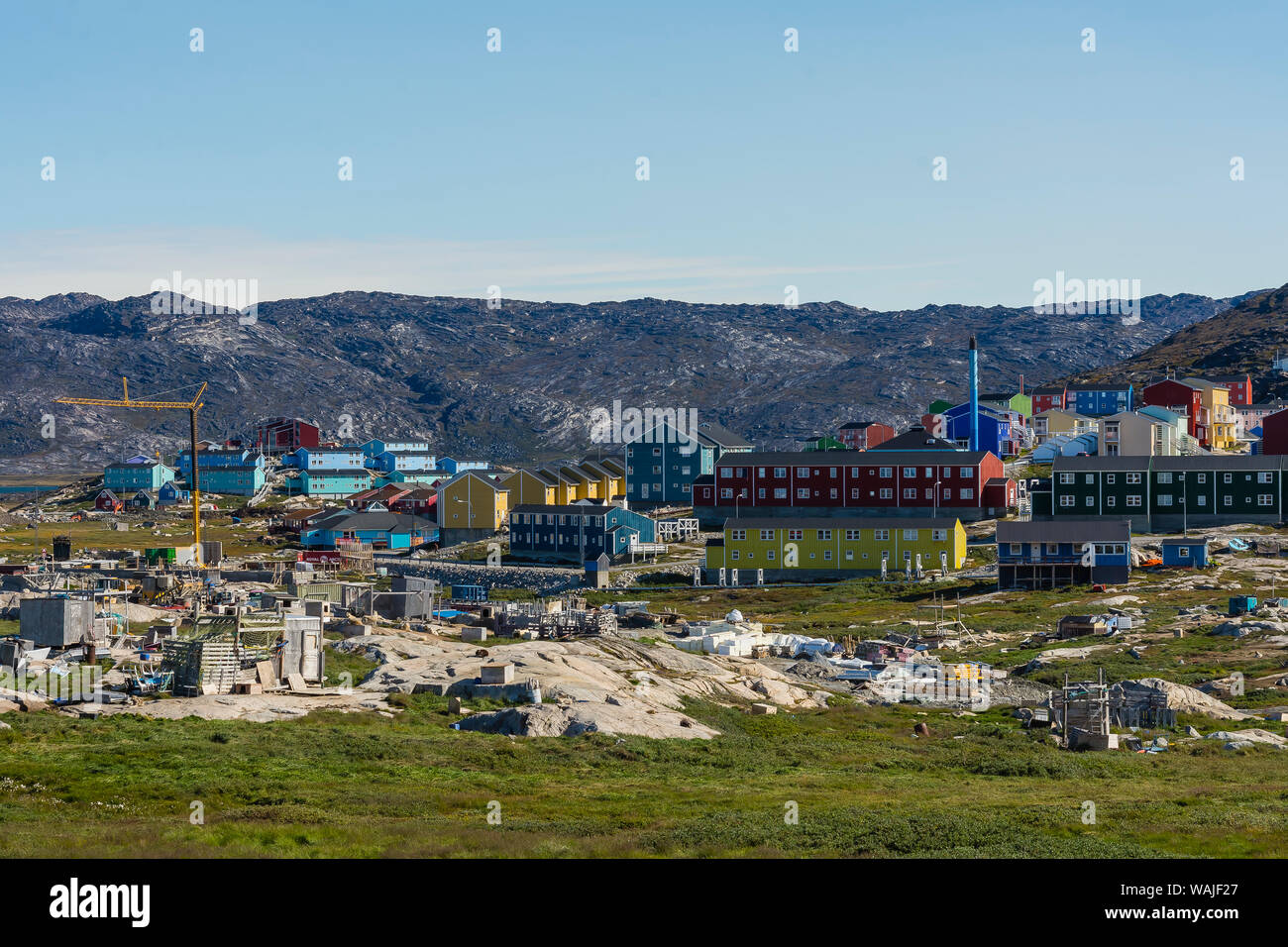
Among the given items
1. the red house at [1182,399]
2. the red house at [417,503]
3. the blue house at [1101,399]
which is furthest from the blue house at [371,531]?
the blue house at [1101,399]

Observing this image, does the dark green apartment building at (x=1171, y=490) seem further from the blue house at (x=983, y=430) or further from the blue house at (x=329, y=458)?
the blue house at (x=329, y=458)

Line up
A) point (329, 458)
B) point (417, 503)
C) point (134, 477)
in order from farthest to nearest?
point (329, 458)
point (134, 477)
point (417, 503)

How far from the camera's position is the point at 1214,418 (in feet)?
436

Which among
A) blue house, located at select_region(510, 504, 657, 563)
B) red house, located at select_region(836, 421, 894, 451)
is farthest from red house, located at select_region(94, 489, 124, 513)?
red house, located at select_region(836, 421, 894, 451)

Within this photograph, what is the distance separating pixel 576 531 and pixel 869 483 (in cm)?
2309

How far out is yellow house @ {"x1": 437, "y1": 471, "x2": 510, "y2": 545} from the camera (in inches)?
4884

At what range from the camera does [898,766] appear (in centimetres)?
3462

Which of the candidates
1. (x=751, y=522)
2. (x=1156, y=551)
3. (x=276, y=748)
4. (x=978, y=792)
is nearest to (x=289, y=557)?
(x=751, y=522)

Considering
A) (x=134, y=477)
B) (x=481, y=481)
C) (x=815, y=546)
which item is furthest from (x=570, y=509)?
(x=134, y=477)

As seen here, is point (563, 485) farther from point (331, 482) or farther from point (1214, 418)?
point (1214, 418)

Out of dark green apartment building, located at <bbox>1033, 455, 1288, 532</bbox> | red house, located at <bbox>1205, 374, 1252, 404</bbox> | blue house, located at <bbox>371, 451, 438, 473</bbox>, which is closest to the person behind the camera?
dark green apartment building, located at <bbox>1033, 455, 1288, 532</bbox>

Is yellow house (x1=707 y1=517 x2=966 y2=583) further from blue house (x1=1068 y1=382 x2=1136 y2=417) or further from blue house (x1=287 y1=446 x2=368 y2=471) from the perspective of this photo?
blue house (x1=287 y1=446 x2=368 y2=471)

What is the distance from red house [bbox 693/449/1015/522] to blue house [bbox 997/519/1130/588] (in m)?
23.8
